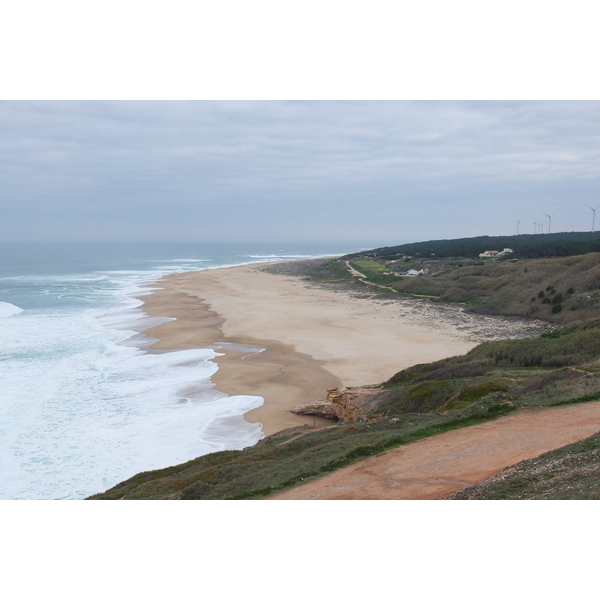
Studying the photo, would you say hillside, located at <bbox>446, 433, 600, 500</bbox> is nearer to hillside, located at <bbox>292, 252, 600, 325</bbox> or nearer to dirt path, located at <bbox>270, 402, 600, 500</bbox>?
dirt path, located at <bbox>270, 402, 600, 500</bbox>

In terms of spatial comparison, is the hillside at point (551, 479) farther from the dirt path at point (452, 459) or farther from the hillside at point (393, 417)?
the hillside at point (393, 417)

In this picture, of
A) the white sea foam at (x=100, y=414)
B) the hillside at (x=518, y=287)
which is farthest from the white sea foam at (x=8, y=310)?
the hillside at (x=518, y=287)

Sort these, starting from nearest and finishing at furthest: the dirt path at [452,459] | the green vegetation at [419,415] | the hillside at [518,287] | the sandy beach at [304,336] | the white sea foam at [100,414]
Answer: the dirt path at [452,459], the green vegetation at [419,415], the white sea foam at [100,414], the sandy beach at [304,336], the hillside at [518,287]

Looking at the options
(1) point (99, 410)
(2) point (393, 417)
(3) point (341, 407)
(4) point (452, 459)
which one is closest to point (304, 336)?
(3) point (341, 407)

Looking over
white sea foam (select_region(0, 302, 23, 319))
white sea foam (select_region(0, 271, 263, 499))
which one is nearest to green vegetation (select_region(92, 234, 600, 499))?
white sea foam (select_region(0, 271, 263, 499))

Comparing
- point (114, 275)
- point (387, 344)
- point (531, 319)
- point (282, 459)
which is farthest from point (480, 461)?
point (114, 275)

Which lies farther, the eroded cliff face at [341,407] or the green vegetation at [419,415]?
the eroded cliff face at [341,407]
